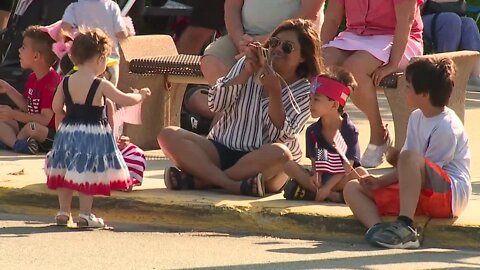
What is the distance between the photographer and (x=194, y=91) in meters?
10.9

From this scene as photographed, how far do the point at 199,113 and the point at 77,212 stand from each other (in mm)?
3184

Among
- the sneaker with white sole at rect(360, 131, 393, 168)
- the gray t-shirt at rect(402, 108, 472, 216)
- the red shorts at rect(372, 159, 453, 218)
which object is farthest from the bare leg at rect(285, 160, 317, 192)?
the sneaker with white sole at rect(360, 131, 393, 168)

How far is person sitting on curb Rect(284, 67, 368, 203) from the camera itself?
7.44 m

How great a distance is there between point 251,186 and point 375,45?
1.75 meters

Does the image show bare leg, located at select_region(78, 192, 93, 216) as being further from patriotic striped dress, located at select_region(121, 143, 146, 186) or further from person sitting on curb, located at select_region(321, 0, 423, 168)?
person sitting on curb, located at select_region(321, 0, 423, 168)

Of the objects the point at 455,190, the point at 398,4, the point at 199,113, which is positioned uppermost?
the point at 398,4

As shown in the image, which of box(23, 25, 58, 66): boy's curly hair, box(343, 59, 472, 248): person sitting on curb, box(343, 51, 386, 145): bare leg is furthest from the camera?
box(23, 25, 58, 66): boy's curly hair

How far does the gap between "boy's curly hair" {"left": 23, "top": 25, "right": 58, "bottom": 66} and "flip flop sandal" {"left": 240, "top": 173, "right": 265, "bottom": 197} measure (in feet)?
8.45

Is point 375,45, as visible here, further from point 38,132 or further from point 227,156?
point 38,132

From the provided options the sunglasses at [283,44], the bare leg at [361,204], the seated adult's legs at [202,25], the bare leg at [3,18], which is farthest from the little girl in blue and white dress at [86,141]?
the bare leg at [3,18]

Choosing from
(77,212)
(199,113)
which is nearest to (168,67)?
(199,113)

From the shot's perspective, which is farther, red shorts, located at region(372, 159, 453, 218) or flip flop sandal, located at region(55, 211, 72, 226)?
flip flop sandal, located at region(55, 211, 72, 226)

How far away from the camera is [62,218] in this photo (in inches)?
289

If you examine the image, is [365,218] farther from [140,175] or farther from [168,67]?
[168,67]
